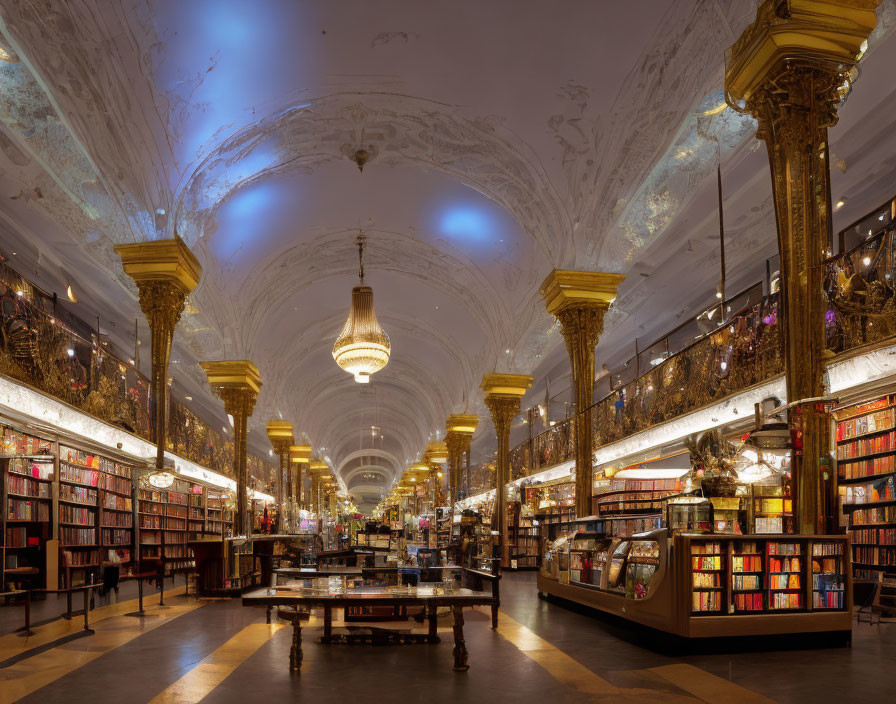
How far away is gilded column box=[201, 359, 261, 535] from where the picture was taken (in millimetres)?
17697

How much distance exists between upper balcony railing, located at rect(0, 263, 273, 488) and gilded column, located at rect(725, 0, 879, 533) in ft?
26.6

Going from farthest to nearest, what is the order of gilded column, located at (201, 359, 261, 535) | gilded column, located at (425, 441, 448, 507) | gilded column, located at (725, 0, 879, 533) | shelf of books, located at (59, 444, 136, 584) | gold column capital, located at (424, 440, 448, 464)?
gilded column, located at (425, 441, 448, 507)
gold column capital, located at (424, 440, 448, 464)
gilded column, located at (201, 359, 261, 535)
shelf of books, located at (59, 444, 136, 584)
gilded column, located at (725, 0, 879, 533)

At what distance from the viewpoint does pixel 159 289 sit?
473 inches

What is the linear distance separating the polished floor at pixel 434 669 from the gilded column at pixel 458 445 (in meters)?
16.4

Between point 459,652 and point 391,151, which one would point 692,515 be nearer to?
point 459,652

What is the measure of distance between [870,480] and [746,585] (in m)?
4.08

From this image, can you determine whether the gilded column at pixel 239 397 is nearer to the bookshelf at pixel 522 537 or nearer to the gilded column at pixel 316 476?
the bookshelf at pixel 522 537

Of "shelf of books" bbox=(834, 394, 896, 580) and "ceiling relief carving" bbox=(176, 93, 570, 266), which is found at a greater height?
"ceiling relief carving" bbox=(176, 93, 570, 266)

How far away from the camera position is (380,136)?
→ 1275 centimetres

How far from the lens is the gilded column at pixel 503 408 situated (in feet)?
65.2

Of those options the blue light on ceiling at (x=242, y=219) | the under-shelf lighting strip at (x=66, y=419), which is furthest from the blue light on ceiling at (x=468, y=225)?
the under-shelf lighting strip at (x=66, y=419)

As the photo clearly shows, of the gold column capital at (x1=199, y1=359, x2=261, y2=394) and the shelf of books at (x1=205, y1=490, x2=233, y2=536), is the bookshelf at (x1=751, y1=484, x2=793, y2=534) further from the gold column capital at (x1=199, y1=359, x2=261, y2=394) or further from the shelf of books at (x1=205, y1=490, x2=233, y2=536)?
the shelf of books at (x1=205, y1=490, x2=233, y2=536)

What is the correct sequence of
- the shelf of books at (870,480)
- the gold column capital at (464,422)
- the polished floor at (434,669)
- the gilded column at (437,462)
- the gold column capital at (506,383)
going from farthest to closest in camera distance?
the gilded column at (437,462), the gold column capital at (464,422), the gold column capital at (506,383), the shelf of books at (870,480), the polished floor at (434,669)

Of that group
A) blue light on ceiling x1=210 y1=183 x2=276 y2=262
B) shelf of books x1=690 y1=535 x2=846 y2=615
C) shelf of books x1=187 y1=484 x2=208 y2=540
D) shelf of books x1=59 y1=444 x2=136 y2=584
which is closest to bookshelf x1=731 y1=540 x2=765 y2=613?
shelf of books x1=690 y1=535 x2=846 y2=615
